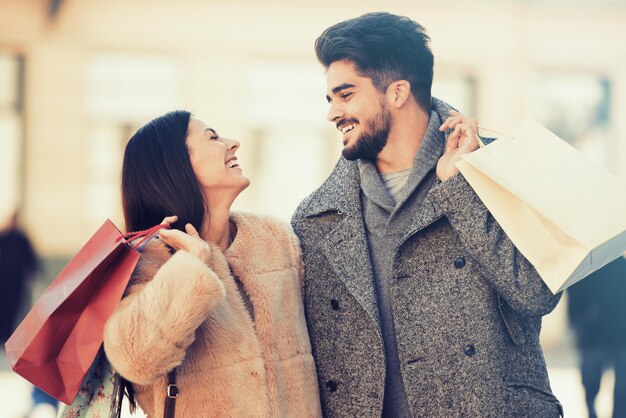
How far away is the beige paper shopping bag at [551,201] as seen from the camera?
2299 millimetres

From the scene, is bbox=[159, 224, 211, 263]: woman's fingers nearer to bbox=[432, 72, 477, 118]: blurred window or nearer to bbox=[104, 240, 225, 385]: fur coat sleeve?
bbox=[104, 240, 225, 385]: fur coat sleeve

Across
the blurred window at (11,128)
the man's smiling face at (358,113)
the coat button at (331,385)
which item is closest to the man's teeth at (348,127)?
the man's smiling face at (358,113)

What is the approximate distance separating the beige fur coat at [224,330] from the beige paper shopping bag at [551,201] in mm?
707

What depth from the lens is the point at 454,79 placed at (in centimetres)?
1020

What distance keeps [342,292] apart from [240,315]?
0.39m

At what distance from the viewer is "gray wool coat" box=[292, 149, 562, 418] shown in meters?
2.51

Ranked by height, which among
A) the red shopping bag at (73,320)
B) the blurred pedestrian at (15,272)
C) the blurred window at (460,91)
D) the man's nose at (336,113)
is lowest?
the blurred pedestrian at (15,272)

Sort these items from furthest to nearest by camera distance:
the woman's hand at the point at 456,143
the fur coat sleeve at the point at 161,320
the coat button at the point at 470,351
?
the woman's hand at the point at 456,143, the coat button at the point at 470,351, the fur coat sleeve at the point at 161,320

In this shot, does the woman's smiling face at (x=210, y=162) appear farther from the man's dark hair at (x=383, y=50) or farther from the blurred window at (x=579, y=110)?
the blurred window at (x=579, y=110)

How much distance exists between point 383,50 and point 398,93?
0.56ft

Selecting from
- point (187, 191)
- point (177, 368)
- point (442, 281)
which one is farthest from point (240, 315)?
point (442, 281)

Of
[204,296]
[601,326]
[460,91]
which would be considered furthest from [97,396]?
[460,91]

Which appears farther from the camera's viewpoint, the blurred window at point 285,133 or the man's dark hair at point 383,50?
the blurred window at point 285,133

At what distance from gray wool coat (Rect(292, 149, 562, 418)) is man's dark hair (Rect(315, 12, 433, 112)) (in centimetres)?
51
